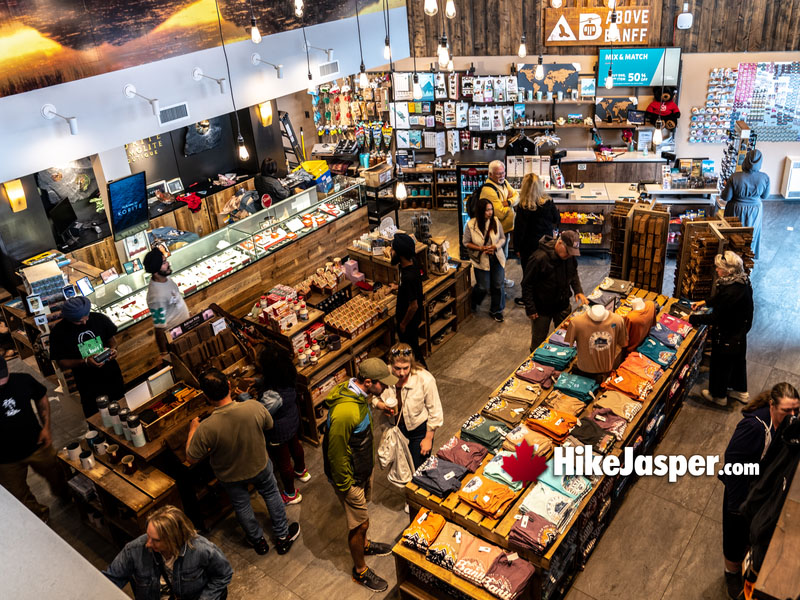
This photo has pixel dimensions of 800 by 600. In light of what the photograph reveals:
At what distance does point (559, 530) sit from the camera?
4.44 m

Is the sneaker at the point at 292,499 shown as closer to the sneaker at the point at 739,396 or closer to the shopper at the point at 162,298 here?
the shopper at the point at 162,298

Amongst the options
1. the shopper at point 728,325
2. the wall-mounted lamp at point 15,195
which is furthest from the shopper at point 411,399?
the wall-mounted lamp at point 15,195

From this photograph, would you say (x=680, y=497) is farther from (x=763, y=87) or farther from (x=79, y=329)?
(x=763, y=87)

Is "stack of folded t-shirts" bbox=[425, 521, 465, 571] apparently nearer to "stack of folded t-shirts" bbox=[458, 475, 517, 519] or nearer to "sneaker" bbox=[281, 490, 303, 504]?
"stack of folded t-shirts" bbox=[458, 475, 517, 519]

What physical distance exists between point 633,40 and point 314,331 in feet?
25.0

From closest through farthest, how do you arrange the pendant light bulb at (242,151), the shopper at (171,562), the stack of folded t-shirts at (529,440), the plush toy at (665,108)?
the shopper at (171,562) → the stack of folded t-shirts at (529,440) → the pendant light bulb at (242,151) → the plush toy at (665,108)

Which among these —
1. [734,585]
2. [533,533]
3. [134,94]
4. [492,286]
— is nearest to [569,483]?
[533,533]

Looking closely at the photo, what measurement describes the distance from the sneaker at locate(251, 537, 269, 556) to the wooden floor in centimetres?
5

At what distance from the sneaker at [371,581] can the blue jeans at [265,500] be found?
0.76m

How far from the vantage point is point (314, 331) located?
6809 mm

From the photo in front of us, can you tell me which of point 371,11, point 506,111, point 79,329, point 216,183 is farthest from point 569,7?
point 79,329

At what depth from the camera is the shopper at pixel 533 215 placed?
26.9 feet

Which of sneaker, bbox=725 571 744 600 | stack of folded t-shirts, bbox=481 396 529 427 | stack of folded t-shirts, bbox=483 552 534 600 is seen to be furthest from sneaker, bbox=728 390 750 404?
stack of folded t-shirts, bbox=483 552 534 600
